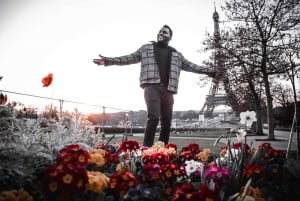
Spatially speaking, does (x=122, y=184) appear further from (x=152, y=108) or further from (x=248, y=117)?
(x=152, y=108)

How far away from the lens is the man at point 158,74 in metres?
4.48

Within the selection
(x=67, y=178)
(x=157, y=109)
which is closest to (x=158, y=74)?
(x=157, y=109)

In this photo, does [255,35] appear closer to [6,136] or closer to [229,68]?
[229,68]

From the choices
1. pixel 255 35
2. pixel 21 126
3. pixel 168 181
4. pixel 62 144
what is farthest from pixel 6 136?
pixel 255 35

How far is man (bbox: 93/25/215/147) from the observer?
4.48 meters

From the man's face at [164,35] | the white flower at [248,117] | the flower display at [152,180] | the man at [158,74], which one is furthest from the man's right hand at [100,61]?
the white flower at [248,117]

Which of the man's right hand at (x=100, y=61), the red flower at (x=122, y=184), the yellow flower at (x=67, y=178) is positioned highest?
the man's right hand at (x=100, y=61)

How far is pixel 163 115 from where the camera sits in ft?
15.5

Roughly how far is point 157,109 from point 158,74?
59cm

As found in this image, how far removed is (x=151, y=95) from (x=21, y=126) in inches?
93.6

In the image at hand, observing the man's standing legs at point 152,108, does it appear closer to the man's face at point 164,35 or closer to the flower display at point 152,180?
the man's face at point 164,35

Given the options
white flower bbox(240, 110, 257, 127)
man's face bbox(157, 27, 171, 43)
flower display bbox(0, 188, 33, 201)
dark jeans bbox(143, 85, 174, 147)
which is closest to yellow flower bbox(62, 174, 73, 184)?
flower display bbox(0, 188, 33, 201)

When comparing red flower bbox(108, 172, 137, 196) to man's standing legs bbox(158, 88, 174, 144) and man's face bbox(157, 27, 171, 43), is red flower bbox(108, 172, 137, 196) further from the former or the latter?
man's face bbox(157, 27, 171, 43)

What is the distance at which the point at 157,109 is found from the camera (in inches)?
175
